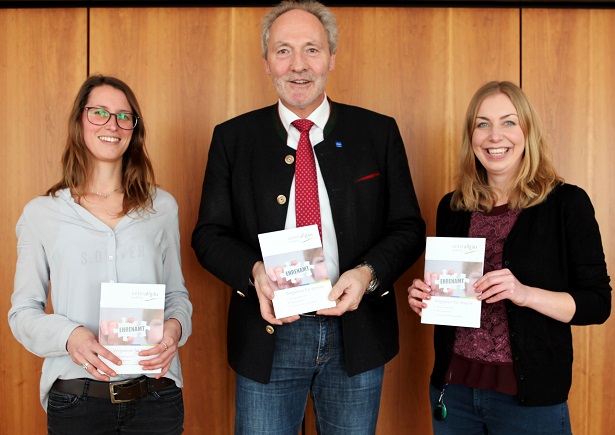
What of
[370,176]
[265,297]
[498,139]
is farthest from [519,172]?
[265,297]

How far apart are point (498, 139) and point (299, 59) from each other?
82 centimetres

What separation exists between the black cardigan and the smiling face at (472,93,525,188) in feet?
0.60

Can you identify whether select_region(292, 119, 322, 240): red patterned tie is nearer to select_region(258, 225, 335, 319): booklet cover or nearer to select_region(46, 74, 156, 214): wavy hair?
select_region(258, 225, 335, 319): booklet cover

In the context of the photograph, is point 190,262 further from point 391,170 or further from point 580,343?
point 580,343

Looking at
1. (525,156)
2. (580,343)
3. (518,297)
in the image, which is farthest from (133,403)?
(580,343)

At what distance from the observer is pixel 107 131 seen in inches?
76.2

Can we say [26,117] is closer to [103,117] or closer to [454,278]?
[103,117]

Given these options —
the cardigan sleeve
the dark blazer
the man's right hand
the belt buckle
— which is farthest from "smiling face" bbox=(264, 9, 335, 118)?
the belt buckle

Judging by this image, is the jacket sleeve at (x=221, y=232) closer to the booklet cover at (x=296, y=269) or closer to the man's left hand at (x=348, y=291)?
the booklet cover at (x=296, y=269)

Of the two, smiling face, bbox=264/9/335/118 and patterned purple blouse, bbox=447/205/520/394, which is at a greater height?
smiling face, bbox=264/9/335/118

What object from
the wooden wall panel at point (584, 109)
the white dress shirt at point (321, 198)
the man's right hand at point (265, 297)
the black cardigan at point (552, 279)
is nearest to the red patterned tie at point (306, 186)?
the white dress shirt at point (321, 198)

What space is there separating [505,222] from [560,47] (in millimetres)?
1453

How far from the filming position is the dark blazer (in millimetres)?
1961

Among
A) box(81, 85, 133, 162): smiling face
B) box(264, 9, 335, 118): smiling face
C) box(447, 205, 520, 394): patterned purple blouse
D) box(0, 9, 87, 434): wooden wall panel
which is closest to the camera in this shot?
box(447, 205, 520, 394): patterned purple blouse
